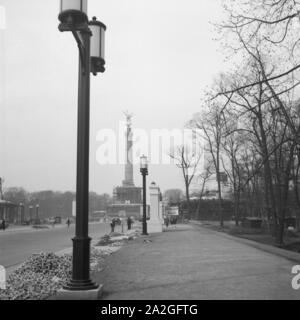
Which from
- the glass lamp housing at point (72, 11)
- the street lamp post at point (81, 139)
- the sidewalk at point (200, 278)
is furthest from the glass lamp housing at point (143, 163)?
the glass lamp housing at point (72, 11)

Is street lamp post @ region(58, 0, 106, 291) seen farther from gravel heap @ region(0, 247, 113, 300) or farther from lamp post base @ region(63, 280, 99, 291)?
gravel heap @ region(0, 247, 113, 300)

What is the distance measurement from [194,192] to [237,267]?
99.2 metres

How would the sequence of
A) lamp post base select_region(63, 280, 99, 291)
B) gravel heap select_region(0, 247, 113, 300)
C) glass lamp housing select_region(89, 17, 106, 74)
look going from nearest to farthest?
lamp post base select_region(63, 280, 99, 291) → gravel heap select_region(0, 247, 113, 300) → glass lamp housing select_region(89, 17, 106, 74)

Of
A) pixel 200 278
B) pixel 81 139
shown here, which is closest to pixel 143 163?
pixel 200 278

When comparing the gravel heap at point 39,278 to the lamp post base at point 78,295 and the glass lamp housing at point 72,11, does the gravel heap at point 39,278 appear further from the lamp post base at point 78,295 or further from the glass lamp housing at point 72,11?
the glass lamp housing at point 72,11

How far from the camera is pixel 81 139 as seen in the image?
8.09 metres

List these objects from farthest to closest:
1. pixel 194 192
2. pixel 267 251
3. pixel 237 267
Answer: pixel 194 192 < pixel 267 251 < pixel 237 267

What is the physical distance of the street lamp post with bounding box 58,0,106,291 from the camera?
7488 millimetres

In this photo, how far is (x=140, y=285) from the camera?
935cm

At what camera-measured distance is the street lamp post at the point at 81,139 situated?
7.49 m

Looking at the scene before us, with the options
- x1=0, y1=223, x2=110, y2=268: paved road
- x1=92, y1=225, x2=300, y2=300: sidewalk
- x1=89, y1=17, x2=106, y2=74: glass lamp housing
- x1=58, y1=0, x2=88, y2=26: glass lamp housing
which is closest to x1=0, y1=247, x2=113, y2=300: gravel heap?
x1=92, y1=225, x2=300, y2=300: sidewalk

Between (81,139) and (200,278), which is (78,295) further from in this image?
(200,278)
